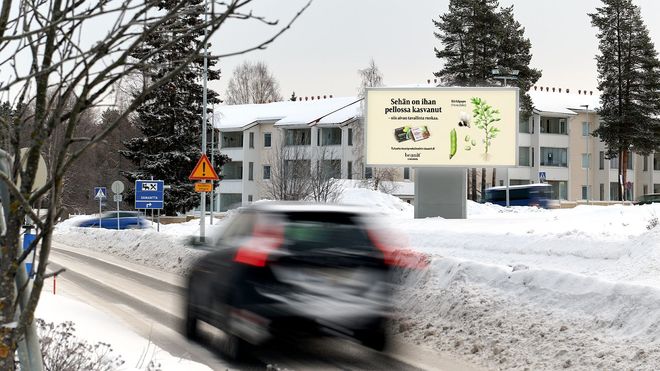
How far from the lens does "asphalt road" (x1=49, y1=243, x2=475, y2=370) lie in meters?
8.48

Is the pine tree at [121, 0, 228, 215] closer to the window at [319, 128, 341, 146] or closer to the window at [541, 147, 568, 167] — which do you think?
the window at [319, 128, 341, 146]

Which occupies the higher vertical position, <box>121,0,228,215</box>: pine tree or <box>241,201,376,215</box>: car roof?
<box>121,0,228,215</box>: pine tree

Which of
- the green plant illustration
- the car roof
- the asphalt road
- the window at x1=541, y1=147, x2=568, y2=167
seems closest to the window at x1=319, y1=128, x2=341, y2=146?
the window at x1=541, y1=147, x2=568, y2=167

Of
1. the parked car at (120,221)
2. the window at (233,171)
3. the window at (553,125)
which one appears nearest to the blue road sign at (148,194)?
the parked car at (120,221)

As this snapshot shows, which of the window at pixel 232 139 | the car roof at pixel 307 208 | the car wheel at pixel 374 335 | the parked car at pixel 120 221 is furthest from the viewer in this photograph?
the window at pixel 232 139

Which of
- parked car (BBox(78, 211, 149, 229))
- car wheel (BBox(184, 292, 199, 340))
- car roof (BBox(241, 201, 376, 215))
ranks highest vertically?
car roof (BBox(241, 201, 376, 215))

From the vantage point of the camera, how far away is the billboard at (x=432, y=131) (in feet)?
119

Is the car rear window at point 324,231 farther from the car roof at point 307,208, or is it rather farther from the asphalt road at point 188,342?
the asphalt road at point 188,342

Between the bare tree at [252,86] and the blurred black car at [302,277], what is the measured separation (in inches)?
3817

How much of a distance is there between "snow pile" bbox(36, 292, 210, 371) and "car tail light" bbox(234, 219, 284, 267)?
4.08 feet

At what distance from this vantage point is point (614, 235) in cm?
2102

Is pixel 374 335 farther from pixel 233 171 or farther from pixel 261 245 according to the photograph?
pixel 233 171

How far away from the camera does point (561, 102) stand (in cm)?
8212

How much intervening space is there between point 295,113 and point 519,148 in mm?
22985
